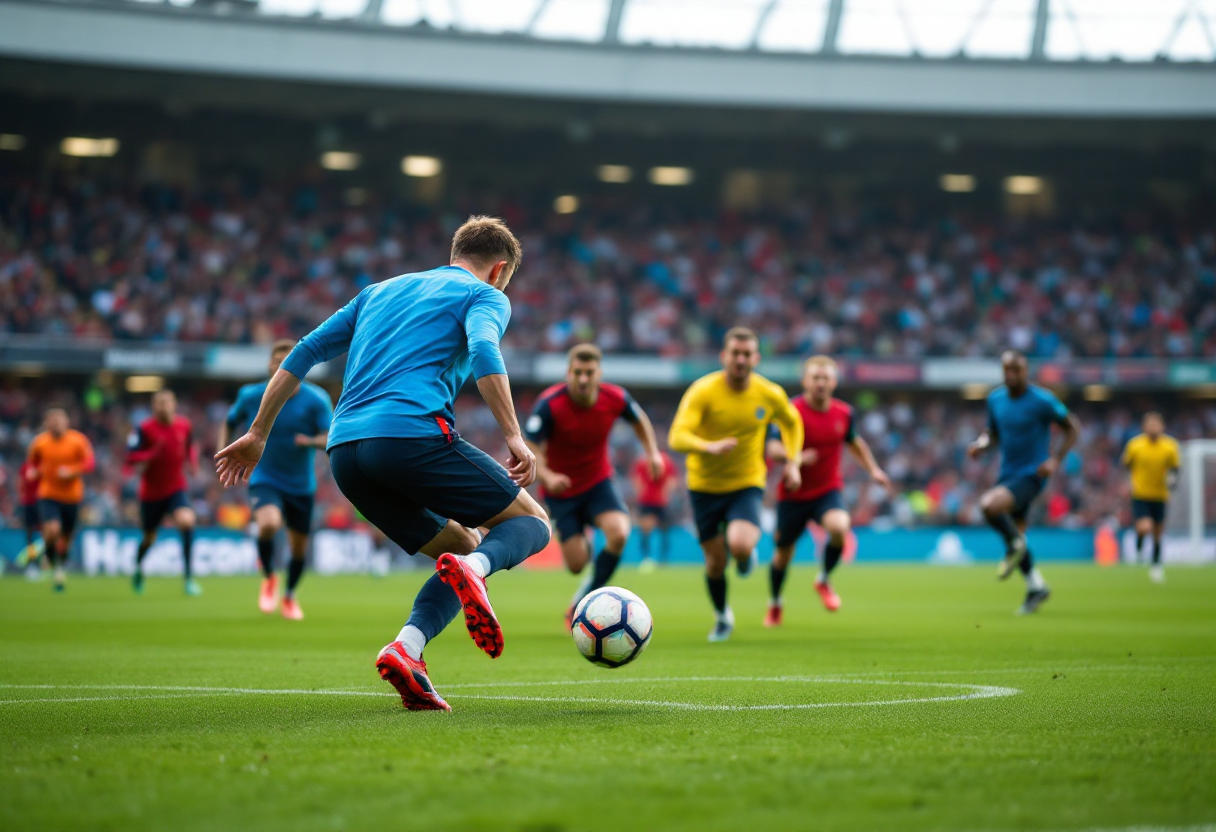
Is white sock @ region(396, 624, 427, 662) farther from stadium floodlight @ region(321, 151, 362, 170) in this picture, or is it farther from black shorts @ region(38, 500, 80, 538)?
stadium floodlight @ region(321, 151, 362, 170)

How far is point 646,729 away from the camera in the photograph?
5422 mm

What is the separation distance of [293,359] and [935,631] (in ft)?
25.1

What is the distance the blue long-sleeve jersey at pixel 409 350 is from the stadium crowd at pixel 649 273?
27.2m

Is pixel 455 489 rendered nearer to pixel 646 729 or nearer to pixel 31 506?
pixel 646 729

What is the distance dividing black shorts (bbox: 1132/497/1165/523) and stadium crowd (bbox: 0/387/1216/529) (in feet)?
37.9

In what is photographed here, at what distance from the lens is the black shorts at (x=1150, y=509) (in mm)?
22859

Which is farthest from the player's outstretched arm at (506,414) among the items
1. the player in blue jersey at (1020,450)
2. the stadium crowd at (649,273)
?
the stadium crowd at (649,273)

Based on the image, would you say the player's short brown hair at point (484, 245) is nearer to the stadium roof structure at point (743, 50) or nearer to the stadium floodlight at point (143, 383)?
the stadium roof structure at point (743, 50)

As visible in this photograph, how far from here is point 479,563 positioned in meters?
5.60

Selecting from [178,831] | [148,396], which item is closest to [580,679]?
[178,831]

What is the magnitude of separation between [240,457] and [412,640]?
3.55ft

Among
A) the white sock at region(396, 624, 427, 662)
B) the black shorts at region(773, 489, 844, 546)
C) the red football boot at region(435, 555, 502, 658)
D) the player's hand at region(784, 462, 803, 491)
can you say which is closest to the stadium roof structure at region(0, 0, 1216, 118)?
the black shorts at region(773, 489, 844, 546)

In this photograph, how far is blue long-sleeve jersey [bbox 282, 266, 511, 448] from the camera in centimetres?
576

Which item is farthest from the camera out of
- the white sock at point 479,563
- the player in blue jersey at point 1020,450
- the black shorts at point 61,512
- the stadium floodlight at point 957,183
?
the stadium floodlight at point 957,183
